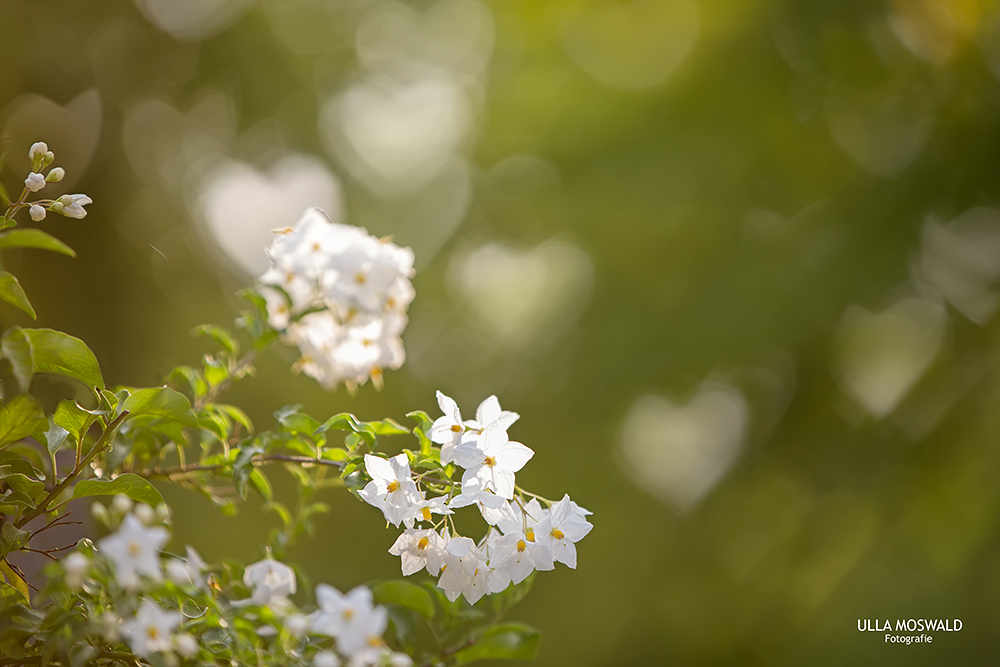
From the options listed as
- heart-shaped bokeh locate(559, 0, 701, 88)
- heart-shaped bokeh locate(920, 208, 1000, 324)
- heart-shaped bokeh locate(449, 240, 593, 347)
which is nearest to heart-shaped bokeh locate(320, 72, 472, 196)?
heart-shaped bokeh locate(449, 240, 593, 347)

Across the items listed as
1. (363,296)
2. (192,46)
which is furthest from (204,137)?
(363,296)

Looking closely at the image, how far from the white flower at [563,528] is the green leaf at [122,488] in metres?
0.28

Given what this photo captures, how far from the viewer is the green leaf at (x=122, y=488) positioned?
1.47 feet

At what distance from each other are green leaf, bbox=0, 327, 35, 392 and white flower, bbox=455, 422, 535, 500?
0.26m

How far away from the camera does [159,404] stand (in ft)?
1.50

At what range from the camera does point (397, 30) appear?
76.8 inches

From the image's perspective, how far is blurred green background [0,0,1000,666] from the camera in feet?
5.29

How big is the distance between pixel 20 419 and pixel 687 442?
1637mm

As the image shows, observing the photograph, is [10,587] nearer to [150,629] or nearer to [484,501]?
[150,629]

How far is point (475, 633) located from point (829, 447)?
60.0 inches

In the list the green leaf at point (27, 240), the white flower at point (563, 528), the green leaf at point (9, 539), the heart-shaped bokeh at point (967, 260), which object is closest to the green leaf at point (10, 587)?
the green leaf at point (9, 539)

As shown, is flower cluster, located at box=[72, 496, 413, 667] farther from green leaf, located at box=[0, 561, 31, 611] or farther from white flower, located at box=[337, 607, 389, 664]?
green leaf, located at box=[0, 561, 31, 611]

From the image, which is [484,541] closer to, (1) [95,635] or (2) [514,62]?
(1) [95,635]

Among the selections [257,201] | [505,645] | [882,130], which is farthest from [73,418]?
[882,130]
